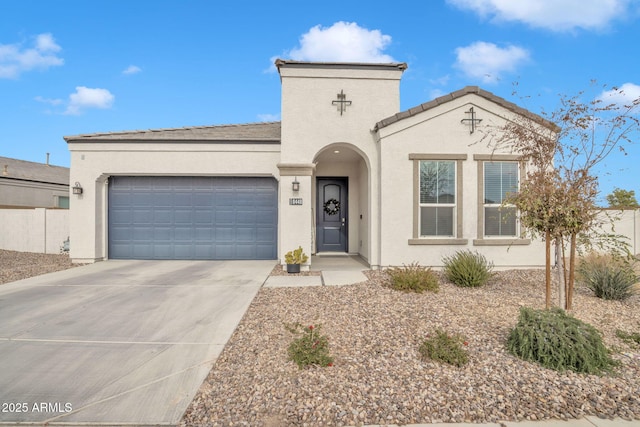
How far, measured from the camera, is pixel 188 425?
2.23m

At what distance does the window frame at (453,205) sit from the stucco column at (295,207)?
8.27 feet

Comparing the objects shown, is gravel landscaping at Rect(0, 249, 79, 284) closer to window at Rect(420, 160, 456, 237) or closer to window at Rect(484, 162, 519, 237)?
window at Rect(420, 160, 456, 237)

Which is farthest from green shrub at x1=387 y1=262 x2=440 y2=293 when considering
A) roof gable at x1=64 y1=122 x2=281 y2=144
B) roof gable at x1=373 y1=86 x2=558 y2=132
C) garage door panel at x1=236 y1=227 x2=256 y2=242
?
roof gable at x1=64 y1=122 x2=281 y2=144

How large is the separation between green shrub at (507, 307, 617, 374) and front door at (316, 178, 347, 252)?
25.2 ft

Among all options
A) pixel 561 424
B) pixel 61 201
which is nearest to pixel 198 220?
pixel 561 424

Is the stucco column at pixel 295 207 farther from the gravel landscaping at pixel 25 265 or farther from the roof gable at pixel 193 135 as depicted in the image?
the gravel landscaping at pixel 25 265

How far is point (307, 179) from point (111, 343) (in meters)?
5.33

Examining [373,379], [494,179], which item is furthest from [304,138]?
[373,379]

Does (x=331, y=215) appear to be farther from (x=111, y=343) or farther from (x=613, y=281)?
(x=111, y=343)

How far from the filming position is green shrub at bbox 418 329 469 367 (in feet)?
9.79

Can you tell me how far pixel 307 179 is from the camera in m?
7.92

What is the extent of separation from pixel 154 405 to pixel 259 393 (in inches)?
32.0

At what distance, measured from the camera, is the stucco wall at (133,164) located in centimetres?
884

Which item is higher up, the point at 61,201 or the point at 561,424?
the point at 61,201
